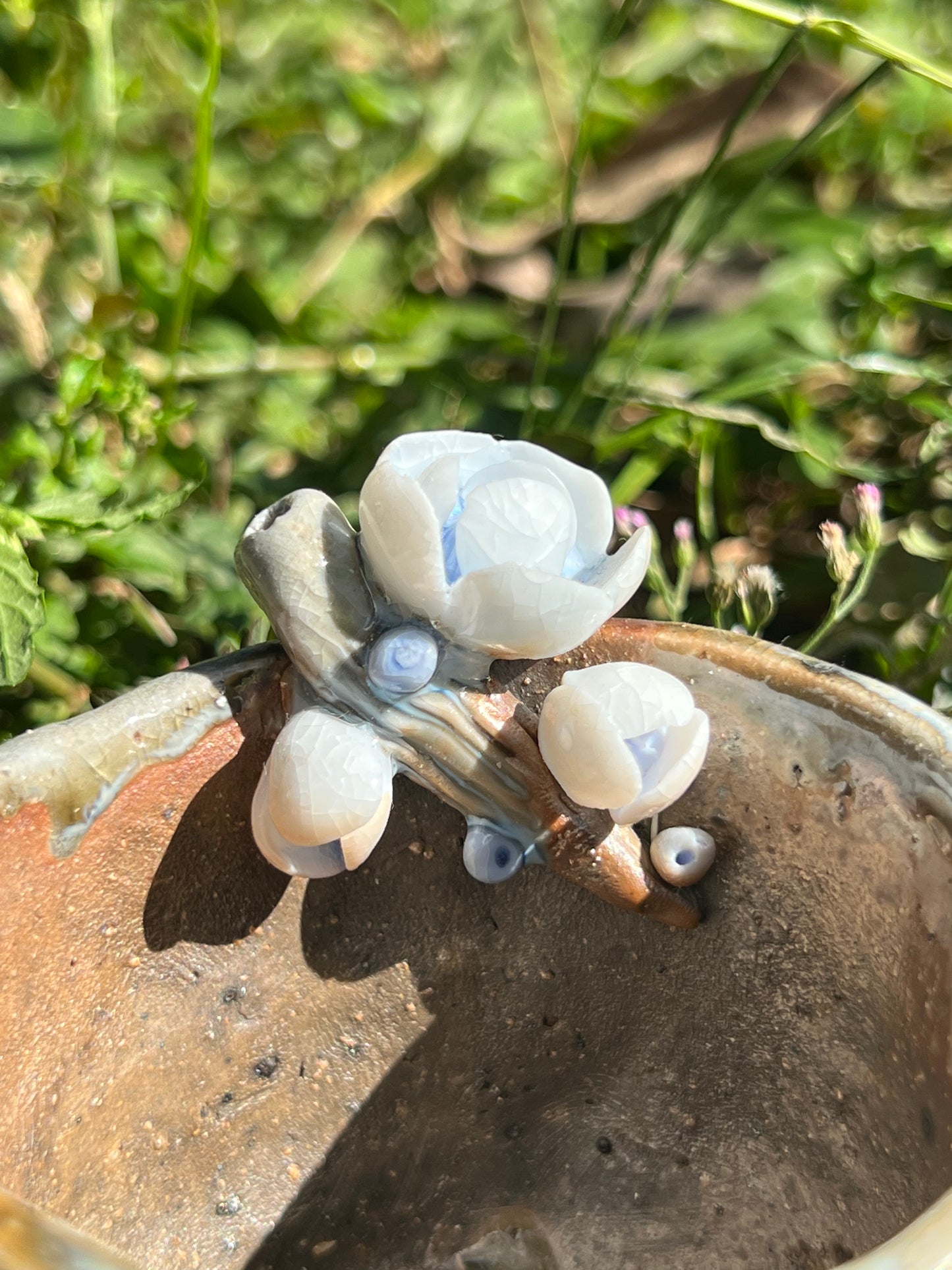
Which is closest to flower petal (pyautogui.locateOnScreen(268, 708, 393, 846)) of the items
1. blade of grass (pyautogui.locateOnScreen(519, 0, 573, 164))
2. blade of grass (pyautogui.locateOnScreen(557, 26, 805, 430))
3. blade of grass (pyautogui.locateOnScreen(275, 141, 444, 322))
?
blade of grass (pyautogui.locateOnScreen(557, 26, 805, 430))

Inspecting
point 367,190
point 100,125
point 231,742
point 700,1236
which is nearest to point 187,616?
point 231,742

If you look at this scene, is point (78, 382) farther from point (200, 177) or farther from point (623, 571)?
point (623, 571)

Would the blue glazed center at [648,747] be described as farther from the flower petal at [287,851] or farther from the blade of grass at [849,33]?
the blade of grass at [849,33]

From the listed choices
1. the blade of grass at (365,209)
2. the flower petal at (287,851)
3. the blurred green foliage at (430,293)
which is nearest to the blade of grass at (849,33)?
the blurred green foliage at (430,293)

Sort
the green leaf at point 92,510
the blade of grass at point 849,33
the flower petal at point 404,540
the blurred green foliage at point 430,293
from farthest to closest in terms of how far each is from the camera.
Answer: the blurred green foliage at point 430,293, the green leaf at point 92,510, the blade of grass at point 849,33, the flower petal at point 404,540

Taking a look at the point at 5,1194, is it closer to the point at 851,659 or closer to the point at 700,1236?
the point at 700,1236

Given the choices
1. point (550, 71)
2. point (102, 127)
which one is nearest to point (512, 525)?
point (102, 127)
